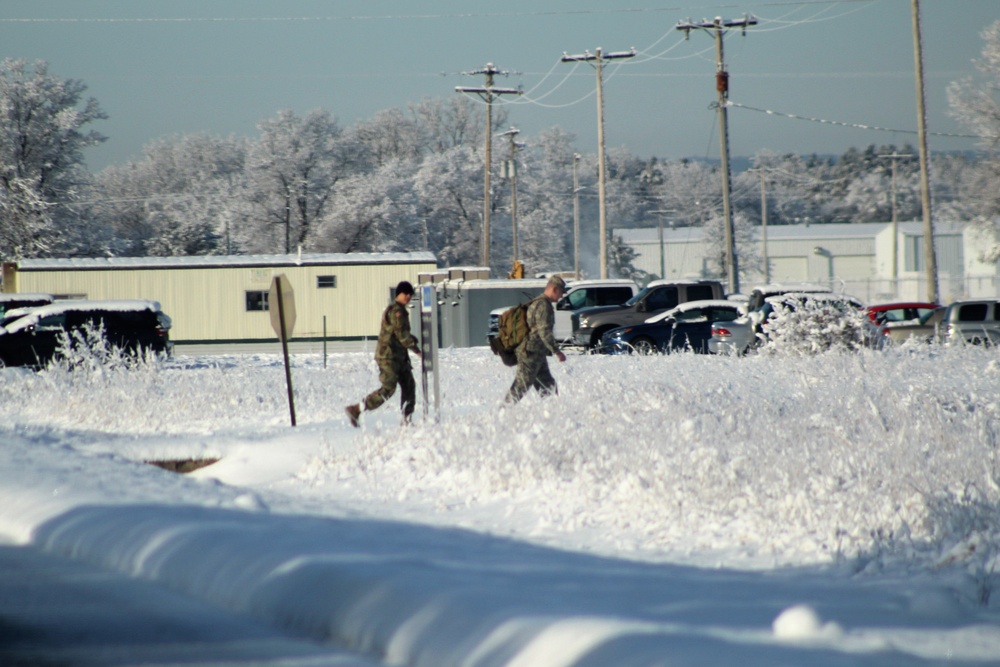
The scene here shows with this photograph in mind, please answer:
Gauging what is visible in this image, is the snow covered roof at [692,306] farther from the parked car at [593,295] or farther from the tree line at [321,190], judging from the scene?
the tree line at [321,190]

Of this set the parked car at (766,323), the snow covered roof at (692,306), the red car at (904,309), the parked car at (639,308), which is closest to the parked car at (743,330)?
the parked car at (766,323)

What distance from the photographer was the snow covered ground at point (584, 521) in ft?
15.6

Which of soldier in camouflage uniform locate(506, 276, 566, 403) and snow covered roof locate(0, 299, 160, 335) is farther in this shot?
snow covered roof locate(0, 299, 160, 335)

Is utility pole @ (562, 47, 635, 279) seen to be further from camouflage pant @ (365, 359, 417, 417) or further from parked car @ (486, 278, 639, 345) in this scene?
camouflage pant @ (365, 359, 417, 417)

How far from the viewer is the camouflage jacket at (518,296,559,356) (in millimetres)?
11469

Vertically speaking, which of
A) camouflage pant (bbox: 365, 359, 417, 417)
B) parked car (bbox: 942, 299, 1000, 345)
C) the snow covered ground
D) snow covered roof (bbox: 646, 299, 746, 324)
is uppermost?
snow covered roof (bbox: 646, 299, 746, 324)

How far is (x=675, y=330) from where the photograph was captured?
24625mm

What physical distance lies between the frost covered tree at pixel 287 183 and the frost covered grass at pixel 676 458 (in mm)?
50793

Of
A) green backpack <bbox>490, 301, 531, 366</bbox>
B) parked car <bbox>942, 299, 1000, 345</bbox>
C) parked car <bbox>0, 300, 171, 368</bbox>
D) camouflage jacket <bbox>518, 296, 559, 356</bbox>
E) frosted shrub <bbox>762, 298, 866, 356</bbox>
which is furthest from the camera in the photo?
parked car <bbox>0, 300, 171, 368</bbox>

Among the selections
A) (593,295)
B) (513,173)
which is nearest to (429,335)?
(593,295)

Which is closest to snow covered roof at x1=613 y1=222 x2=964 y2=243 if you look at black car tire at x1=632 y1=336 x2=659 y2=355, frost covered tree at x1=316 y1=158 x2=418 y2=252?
frost covered tree at x1=316 y1=158 x2=418 y2=252

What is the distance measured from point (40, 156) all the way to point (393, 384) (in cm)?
4614

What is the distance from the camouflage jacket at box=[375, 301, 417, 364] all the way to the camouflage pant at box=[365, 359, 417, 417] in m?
0.08

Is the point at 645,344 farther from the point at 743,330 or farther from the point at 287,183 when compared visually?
the point at 287,183
